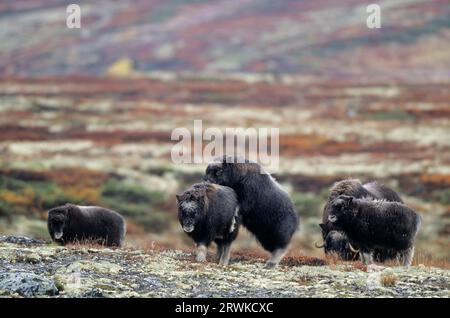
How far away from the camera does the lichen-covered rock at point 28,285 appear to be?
11945 mm

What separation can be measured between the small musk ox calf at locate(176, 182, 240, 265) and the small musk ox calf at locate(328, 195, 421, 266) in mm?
2031

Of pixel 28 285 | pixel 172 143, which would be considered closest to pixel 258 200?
pixel 28 285

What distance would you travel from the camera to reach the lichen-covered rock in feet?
39.2

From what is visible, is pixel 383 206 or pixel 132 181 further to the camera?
pixel 132 181

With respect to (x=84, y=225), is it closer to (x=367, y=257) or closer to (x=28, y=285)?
(x=367, y=257)

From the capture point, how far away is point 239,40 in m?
126

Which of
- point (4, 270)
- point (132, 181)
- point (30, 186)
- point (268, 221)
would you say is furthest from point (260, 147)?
point (4, 270)

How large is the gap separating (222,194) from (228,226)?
694 mm

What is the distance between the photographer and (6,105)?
64938 mm

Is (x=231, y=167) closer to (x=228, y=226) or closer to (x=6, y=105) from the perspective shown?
(x=228, y=226)

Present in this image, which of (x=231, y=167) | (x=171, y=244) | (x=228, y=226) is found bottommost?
(x=171, y=244)

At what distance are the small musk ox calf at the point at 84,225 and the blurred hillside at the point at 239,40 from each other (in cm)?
8602

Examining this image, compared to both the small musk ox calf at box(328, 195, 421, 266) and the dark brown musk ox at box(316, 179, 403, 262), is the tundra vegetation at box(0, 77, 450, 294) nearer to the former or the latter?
the dark brown musk ox at box(316, 179, 403, 262)

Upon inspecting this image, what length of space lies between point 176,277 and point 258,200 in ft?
11.5
